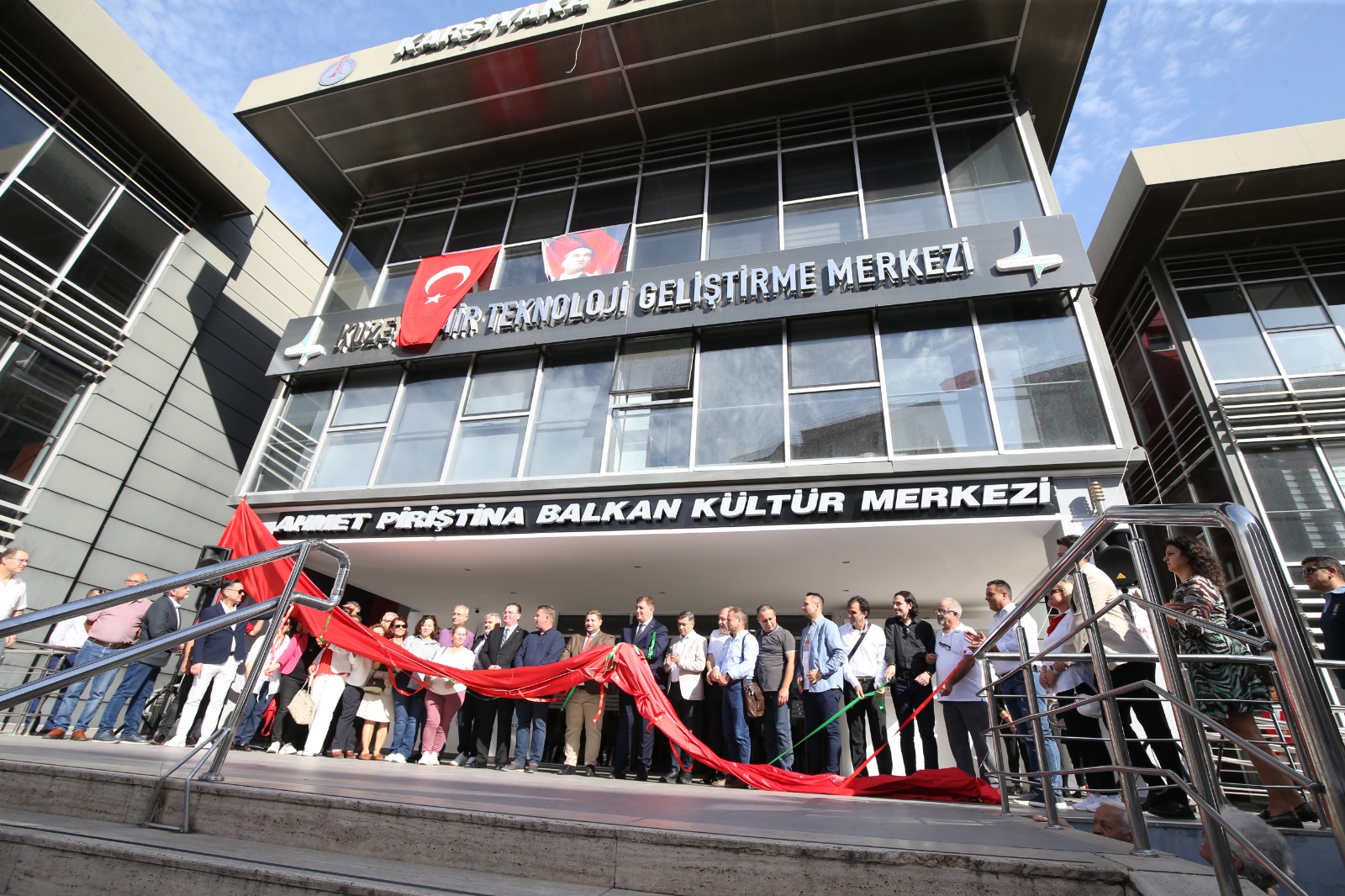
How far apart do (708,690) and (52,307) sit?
13301 millimetres

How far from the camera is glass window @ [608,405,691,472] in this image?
1048cm

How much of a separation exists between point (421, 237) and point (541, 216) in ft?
9.54

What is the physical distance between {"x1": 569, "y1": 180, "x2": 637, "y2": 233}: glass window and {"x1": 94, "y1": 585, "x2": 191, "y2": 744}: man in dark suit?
949 cm

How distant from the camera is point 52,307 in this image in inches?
474

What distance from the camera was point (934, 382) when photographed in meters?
9.96

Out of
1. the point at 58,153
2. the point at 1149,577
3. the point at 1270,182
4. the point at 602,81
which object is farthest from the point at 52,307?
the point at 1270,182

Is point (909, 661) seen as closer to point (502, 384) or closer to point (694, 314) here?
point (694, 314)

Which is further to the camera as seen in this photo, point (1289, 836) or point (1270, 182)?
point (1270, 182)

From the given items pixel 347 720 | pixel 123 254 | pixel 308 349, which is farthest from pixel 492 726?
pixel 123 254

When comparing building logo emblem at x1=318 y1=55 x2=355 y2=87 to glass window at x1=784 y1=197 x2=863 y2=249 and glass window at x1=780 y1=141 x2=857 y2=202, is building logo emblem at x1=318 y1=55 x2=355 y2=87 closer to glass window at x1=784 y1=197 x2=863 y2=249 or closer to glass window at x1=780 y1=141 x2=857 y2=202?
glass window at x1=780 y1=141 x2=857 y2=202

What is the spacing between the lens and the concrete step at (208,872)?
2.19 m

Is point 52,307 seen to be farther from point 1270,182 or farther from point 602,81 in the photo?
point 1270,182

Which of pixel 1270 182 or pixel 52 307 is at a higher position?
pixel 1270 182

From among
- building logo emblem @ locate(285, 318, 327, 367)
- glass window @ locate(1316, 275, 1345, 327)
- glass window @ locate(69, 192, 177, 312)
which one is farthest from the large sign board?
glass window @ locate(1316, 275, 1345, 327)
